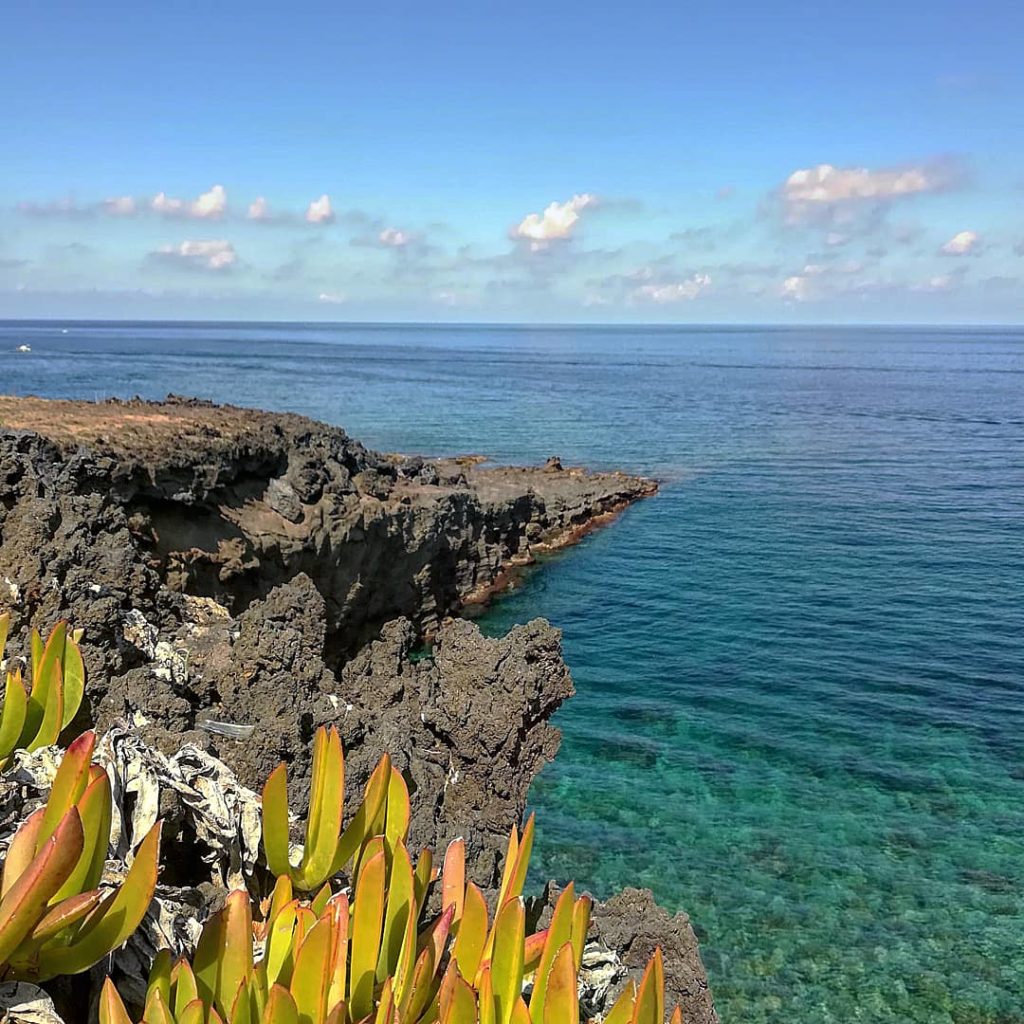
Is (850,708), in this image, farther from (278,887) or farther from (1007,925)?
(278,887)

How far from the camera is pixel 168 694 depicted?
10.6 meters

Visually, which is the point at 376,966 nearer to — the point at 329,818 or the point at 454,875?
the point at 454,875

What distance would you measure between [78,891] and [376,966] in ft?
5.03

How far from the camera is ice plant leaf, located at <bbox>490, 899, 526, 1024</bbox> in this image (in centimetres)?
445

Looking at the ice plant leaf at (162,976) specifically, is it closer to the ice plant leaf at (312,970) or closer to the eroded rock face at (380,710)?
the ice plant leaf at (312,970)

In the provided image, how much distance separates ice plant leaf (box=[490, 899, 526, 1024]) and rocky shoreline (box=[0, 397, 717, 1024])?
3.27 metres

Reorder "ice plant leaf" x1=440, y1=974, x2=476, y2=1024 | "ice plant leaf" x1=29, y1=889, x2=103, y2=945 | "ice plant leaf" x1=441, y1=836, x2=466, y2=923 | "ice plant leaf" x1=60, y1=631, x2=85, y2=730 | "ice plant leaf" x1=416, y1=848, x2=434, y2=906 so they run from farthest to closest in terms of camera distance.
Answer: "ice plant leaf" x1=60, y1=631, x2=85, y2=730 < "ice plant leaf" x1=441, y1=836, x2=466, y2=923 < "ice plant leaf" x1=416, y1=848, x2=434, y2=906 < "ice plant leaf" x1=440, y1=974, x2=476, y2=1024 < "ice plant leaf" x1=29, y1=889, x2=103, y2=945

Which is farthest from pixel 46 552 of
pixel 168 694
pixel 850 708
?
pixel 850 708

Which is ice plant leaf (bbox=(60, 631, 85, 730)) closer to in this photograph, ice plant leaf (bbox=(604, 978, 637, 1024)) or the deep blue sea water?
ice plant leaf (bbox=(604, 978, 637, 1024))

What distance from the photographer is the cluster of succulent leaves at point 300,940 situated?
13.2 ft

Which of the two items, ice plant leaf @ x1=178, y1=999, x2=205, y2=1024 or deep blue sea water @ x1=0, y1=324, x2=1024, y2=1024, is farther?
deep blue sea water @ x1=0, y1=324, x2=1024, y2=1024

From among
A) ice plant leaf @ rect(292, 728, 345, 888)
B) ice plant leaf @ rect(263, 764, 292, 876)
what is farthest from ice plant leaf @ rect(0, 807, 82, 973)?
ice plant leaf @ rect(292, 728, 345, 888)

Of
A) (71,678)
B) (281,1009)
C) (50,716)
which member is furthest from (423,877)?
(71,678)

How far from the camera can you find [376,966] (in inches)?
187
